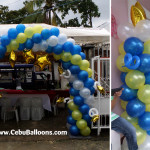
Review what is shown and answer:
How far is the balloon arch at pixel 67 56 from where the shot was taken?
333 cm

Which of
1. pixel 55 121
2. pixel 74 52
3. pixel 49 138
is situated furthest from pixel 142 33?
pixel 55 121

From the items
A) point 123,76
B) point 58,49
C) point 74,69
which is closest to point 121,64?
point 123,76

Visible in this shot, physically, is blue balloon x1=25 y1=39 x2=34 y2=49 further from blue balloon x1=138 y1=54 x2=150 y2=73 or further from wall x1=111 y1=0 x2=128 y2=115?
blue balloon x1=138 y1=54 x2=150 y2=73

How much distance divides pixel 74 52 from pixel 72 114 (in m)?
1.13

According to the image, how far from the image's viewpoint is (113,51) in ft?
8.64

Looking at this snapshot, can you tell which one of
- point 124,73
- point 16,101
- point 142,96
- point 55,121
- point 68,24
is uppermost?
point 68,24

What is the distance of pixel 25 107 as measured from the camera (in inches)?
189

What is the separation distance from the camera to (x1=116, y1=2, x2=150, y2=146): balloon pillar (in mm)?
2354

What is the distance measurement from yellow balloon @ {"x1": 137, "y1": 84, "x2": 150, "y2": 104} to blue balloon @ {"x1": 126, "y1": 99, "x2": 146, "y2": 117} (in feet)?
0.22

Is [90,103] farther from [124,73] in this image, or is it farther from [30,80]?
[30,80]

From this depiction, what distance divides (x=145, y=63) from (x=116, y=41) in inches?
20.1

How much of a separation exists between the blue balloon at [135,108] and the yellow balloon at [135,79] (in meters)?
0.19

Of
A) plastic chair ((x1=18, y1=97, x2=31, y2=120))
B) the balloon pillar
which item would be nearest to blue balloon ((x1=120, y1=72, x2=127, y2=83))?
the balloon pillar

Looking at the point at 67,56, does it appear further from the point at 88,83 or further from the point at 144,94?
the point at 144,94
